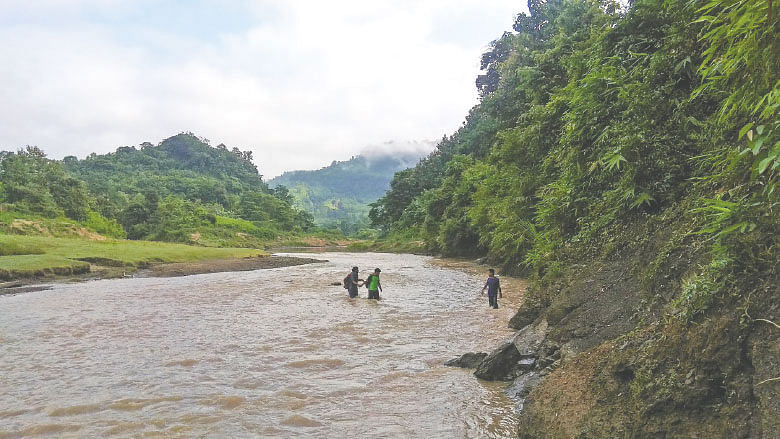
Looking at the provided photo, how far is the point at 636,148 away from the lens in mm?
8195

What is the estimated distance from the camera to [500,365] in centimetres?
792

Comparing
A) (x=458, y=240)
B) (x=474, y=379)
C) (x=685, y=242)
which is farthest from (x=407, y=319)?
(x=458, y=240)

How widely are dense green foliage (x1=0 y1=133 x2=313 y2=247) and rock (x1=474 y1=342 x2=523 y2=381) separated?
150 ft

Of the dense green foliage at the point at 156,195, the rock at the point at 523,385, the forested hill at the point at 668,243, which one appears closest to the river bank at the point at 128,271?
the dense green foliage at the point at 156,195

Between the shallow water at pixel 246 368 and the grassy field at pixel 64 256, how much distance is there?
6.81 metres

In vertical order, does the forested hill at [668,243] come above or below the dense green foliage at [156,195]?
below

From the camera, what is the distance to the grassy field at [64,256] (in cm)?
2312

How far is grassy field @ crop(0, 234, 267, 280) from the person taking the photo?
75.9 feet

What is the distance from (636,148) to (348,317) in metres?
9.52

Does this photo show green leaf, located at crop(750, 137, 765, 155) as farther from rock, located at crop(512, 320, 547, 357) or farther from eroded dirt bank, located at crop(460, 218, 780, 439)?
rock, located at crop(512, 320, 547, 357)

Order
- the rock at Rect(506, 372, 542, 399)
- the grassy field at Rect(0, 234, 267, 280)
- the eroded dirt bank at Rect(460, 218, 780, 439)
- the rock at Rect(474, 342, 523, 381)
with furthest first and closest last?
the grassy field at Rect(0, 234, 267, 280), the rock at Rect(474, 342, 523, 381), the rock at Rect(506, 372, 542, 399), the eroded dirt bank at Rect(460, 218, 780, 439)

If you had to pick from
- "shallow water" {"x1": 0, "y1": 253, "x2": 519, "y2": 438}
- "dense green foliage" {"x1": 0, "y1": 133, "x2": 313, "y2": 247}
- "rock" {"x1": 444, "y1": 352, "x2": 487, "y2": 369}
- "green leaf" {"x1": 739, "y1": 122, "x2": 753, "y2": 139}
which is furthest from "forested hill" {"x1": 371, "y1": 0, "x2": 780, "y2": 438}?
"dense green foliage" {"x1": 0, "y1": 133, "x2": 313, "y2": 247}

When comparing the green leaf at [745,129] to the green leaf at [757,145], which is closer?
the green leaf at [757,145]

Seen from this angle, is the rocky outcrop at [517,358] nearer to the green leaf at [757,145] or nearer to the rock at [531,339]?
the rock at [531,339]
